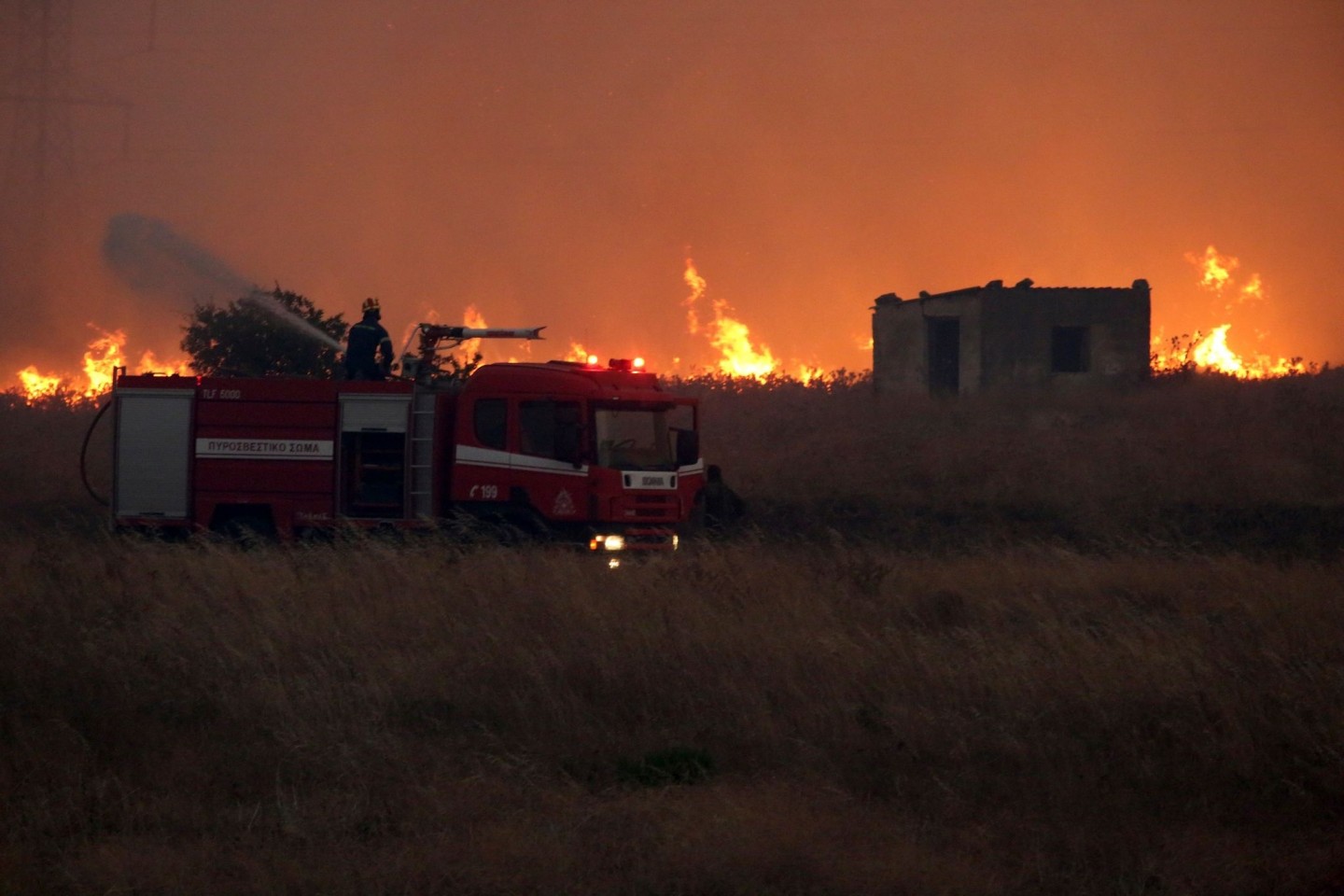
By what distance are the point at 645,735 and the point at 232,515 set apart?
36.1ft

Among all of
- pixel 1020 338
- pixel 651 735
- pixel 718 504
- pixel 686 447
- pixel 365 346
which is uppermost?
pixel 1020 338

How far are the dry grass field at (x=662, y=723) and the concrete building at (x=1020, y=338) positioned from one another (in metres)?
19.7

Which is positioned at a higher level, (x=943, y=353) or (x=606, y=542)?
(x=943, y=353)

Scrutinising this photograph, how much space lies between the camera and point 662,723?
8.44 m

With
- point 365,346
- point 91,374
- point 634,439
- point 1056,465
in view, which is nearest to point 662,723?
point 634,439

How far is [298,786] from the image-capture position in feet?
23.6

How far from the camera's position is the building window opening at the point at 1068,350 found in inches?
1398

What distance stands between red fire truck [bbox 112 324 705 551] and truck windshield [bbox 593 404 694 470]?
19 millimetres

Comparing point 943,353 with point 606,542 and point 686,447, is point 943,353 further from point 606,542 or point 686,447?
point 606,542

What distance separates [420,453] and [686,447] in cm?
342

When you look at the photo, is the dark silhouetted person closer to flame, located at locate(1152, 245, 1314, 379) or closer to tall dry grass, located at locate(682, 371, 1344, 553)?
tall dry grass, located at locate(682, 371, 1344, 553)

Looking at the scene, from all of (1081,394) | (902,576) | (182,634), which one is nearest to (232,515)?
(182,634)

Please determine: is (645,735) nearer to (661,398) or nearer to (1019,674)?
(1019,674)

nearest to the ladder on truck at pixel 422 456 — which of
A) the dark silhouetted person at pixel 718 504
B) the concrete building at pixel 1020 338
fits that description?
the dark silhouetted person at pixel 718 504
